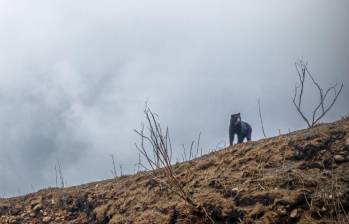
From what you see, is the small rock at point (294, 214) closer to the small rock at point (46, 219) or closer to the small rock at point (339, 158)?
the small rock at point (339, 158)

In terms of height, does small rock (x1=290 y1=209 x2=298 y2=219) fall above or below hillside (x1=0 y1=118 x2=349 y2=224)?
below

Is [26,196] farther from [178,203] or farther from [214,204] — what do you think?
[214,204]

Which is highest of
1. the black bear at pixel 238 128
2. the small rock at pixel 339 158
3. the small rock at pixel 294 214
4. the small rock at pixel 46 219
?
the black bear at pixel 238 128

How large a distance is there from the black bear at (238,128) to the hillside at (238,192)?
169 inches

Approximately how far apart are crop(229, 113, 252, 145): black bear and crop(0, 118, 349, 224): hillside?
169 inches

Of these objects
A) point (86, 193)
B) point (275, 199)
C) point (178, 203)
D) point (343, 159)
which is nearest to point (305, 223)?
point (275, 199)

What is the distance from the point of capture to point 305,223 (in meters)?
4.34

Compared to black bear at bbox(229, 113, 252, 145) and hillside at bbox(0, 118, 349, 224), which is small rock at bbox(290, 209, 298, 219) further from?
black bear at bbox(229, 113, 252, 145)

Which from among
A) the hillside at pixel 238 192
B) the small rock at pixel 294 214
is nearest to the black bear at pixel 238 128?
the hillside at pixel 238 192

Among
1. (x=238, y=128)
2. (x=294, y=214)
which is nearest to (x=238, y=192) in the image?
(x=294, y=214)

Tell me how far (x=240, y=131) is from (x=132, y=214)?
19.6 ft

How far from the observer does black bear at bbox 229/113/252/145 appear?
37.0ft

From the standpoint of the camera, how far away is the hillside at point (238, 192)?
463 centimetres

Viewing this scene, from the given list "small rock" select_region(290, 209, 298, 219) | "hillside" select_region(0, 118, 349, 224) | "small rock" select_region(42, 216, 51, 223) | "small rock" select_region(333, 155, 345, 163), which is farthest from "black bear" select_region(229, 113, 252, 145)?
"small rock" select_region(290, 209, 298, 219)
